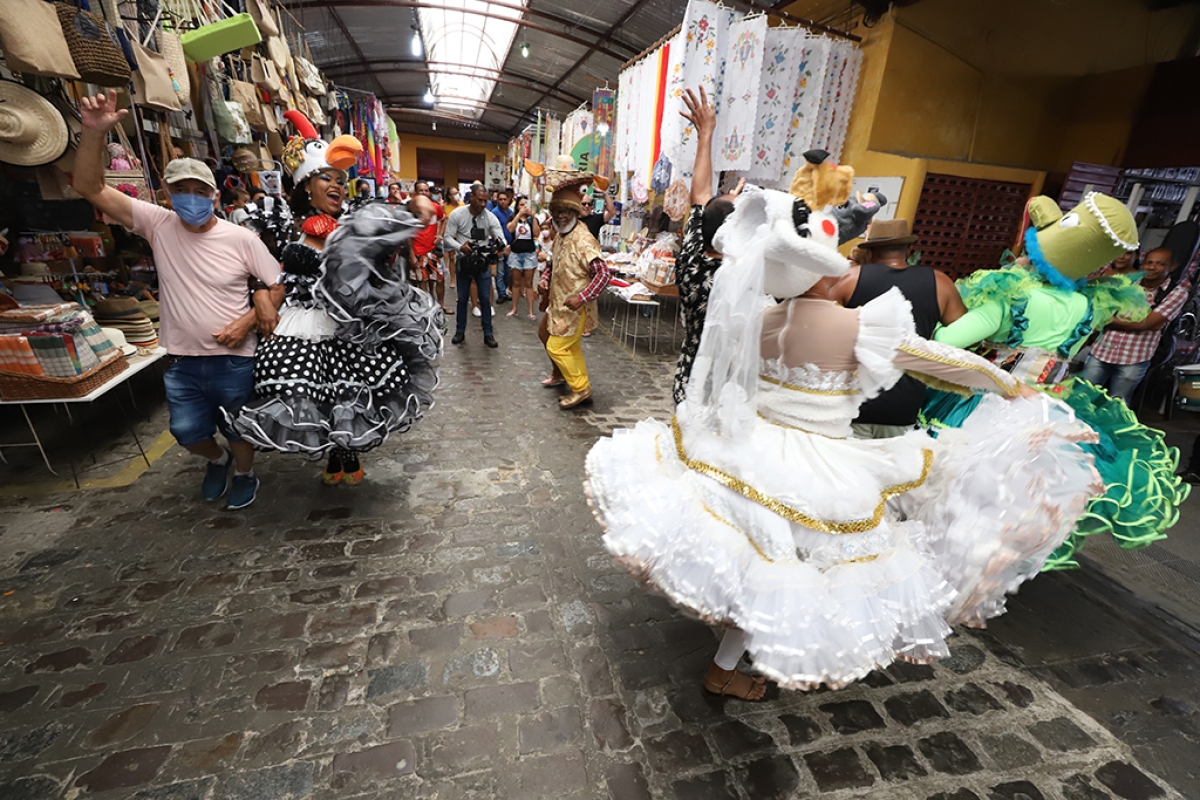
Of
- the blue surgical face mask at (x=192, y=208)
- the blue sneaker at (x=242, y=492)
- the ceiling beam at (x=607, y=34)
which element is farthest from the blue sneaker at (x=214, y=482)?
the ceiling beam at (x=607, y=34)

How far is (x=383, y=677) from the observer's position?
7.30 ft

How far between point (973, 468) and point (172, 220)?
3833 mm

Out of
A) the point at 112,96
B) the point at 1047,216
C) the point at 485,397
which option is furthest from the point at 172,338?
the point at 1047,216

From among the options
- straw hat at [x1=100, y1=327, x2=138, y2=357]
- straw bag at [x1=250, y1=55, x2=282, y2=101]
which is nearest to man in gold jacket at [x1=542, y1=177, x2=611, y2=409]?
straw hat at [x1=100, y1=327, x2=138, y2=357]

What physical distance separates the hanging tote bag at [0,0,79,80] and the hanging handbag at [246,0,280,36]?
4.41 m

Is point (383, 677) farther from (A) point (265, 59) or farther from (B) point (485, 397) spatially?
(A) point (265, 59)

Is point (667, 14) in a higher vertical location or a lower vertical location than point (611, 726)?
higher

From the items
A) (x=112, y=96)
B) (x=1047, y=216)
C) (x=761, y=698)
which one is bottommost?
(x=761, y=698)

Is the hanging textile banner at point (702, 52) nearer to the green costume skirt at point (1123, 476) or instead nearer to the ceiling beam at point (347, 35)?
the green costume skirt at point (1123, 476)

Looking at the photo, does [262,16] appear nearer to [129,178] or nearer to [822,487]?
[129,178]

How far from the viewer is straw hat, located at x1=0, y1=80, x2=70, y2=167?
10.8 feet

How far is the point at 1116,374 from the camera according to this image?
5211 millimetres

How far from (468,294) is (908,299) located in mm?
5736

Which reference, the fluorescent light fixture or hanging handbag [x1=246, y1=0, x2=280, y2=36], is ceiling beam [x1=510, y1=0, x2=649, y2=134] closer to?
the fluorescent light fixture
